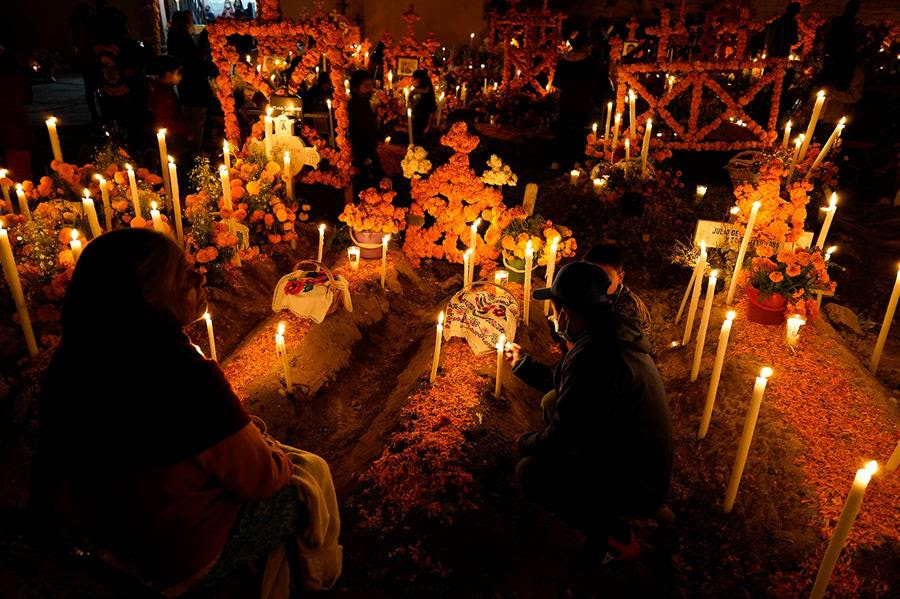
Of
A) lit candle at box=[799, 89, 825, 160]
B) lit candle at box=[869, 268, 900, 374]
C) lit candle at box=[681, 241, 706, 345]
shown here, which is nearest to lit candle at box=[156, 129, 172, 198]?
lit candle at box=[681, 241, 706, 345]

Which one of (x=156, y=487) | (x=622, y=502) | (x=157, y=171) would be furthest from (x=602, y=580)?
(x=157, y=171)

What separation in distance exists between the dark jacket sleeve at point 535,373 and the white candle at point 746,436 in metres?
1.00

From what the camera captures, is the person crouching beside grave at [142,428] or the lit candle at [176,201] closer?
the person crouching beside grave at [142,428]

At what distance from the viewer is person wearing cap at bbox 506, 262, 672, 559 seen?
2535mm

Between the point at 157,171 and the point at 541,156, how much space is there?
5.28 m

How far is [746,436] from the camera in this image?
292 cm

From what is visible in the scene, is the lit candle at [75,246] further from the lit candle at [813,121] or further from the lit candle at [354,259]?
the lit candle at [813,121]

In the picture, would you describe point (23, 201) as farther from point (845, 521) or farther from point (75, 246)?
point (845, 521)

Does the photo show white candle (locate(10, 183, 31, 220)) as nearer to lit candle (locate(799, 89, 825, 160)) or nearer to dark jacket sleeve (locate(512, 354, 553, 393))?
dark jacket sleeve (locate(512, 354, 553, 393))

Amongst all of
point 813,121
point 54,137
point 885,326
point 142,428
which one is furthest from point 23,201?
point 813,121

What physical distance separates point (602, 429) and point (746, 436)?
2.93 ft

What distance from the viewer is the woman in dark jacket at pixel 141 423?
1617mm

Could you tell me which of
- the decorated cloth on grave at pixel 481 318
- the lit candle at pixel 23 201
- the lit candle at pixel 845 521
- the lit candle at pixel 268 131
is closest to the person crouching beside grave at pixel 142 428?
the lit candle at pixel 845 521

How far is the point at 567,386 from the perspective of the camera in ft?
8.50
